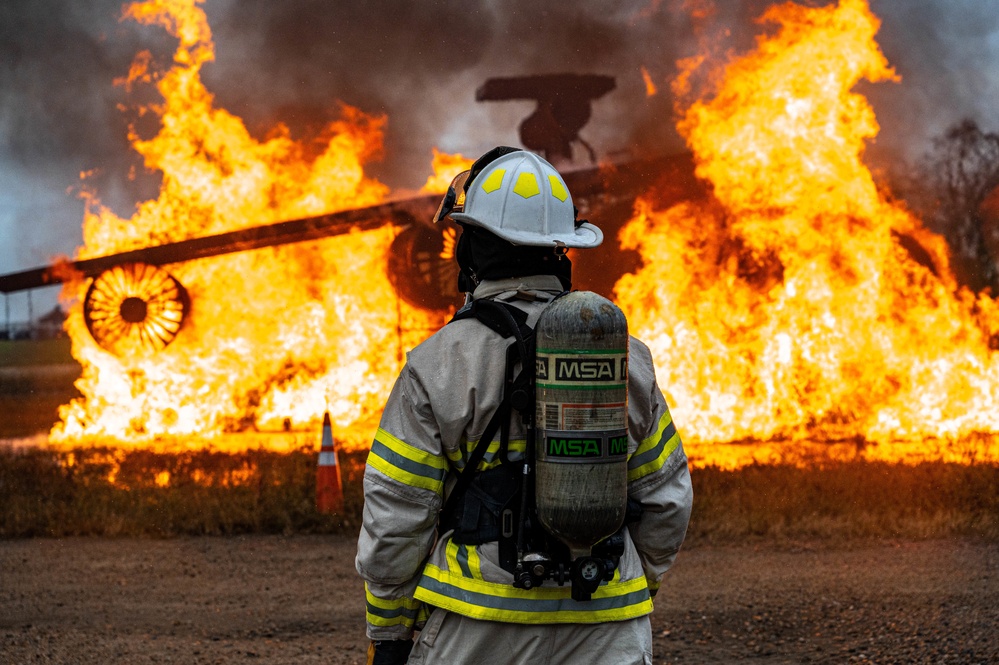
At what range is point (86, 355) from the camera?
51.4 ft

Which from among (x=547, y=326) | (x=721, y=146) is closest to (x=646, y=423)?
(x=547, y=326)

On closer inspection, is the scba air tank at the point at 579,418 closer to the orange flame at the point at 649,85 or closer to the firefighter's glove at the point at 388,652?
the firefighter's glove at the point at 388,652

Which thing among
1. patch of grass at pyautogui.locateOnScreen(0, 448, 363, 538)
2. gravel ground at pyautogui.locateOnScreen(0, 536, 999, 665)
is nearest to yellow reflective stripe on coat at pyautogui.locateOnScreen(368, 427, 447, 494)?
gravel ground at pyautogui.locateOnScreen(0, 536, 999, 665)

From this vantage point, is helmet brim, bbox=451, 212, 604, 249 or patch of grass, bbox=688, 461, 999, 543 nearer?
helmet brim, bbox=451, 212, 604, 249

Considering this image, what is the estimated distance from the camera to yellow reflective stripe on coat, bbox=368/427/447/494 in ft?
7.84

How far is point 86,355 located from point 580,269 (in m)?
7.57

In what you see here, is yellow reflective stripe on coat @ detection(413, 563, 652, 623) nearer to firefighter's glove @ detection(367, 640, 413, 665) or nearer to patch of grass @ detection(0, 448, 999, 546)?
firefighter's glove @ detection(367, 640, 413, 665)

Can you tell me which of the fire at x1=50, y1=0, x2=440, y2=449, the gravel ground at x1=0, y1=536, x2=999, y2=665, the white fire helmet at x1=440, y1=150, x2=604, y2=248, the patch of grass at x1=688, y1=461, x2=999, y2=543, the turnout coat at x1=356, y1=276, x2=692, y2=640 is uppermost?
the fire at x1=50, y1=0, x2=440, y2=449

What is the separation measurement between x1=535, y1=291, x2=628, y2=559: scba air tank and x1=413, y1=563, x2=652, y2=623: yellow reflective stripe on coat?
0.15 metres

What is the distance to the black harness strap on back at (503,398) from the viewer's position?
2393 millimetres

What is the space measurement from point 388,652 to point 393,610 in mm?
101

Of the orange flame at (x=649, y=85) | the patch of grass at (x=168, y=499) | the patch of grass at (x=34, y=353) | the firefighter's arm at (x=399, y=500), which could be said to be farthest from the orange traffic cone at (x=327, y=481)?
the patch of grass at (x=34, y=353)

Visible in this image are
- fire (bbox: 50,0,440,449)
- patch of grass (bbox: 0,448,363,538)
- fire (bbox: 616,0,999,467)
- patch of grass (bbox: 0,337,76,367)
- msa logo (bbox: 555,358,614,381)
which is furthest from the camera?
patch of grass (bbox: 0,337,76,367)

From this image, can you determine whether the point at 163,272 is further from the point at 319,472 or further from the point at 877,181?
the point at 877,181
